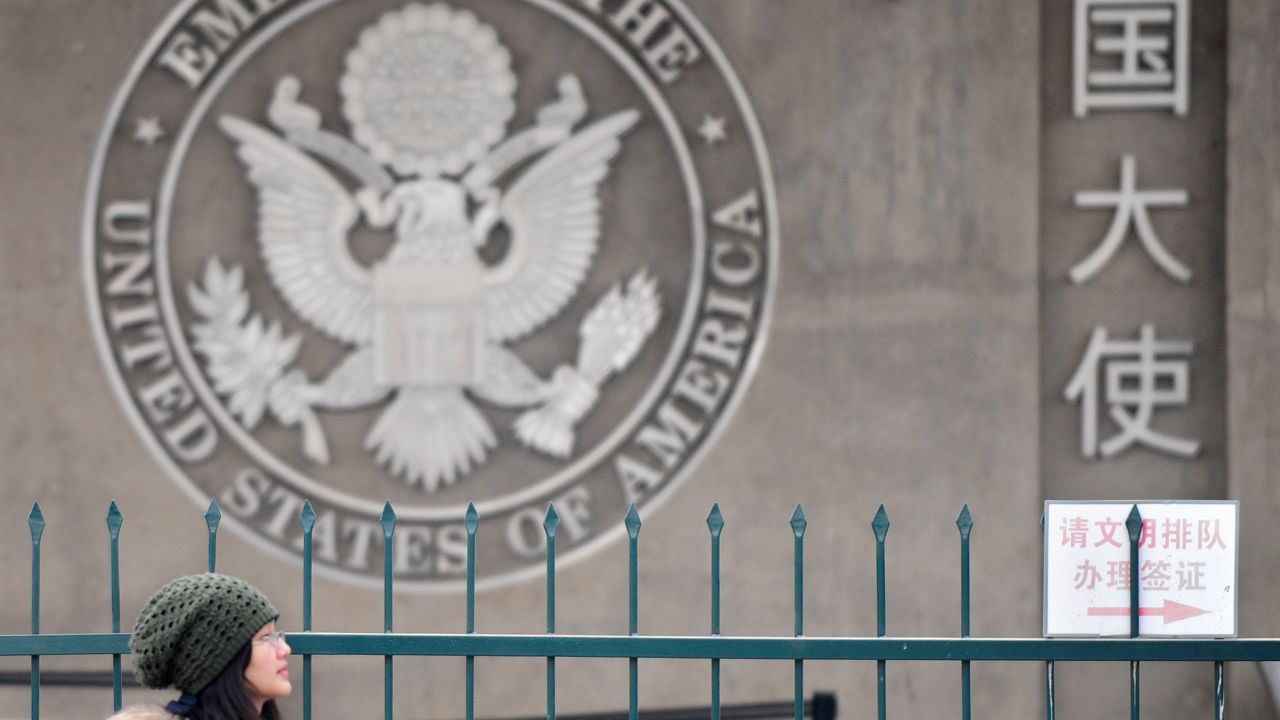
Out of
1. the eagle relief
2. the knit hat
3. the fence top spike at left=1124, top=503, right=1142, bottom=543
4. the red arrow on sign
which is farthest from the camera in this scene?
the eagle relief

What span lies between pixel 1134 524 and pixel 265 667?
5.63ft

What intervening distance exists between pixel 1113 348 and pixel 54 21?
4328 mm

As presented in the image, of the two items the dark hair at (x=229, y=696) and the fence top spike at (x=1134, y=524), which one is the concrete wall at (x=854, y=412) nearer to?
the fence top spike at (x=1134, y=524)

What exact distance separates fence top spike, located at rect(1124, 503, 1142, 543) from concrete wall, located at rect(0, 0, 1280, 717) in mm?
3462

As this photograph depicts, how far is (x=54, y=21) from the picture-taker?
743 cm

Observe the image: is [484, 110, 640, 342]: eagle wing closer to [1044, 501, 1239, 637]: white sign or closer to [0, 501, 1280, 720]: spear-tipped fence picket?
[0, 501, 1280, 720]: spear-tipped fence picket

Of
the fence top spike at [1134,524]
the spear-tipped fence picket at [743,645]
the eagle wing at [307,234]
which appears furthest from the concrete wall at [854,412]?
the fence top spike at [1134,524]

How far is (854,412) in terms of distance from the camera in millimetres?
7207

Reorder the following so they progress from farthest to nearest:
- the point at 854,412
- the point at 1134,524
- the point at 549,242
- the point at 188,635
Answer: the point at 549,242
the point at 854,412
the point at 1134,524
the point at 188,635

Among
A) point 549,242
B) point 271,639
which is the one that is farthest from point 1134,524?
point 549,242

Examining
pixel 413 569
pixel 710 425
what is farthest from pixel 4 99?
pixel 710 425

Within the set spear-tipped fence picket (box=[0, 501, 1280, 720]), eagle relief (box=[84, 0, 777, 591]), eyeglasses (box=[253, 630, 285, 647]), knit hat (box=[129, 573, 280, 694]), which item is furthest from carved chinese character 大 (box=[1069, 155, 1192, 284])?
knit hat (box=[129, 573, 280, 694])

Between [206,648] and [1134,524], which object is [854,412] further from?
[206,648]

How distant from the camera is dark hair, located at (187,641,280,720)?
298 cm
